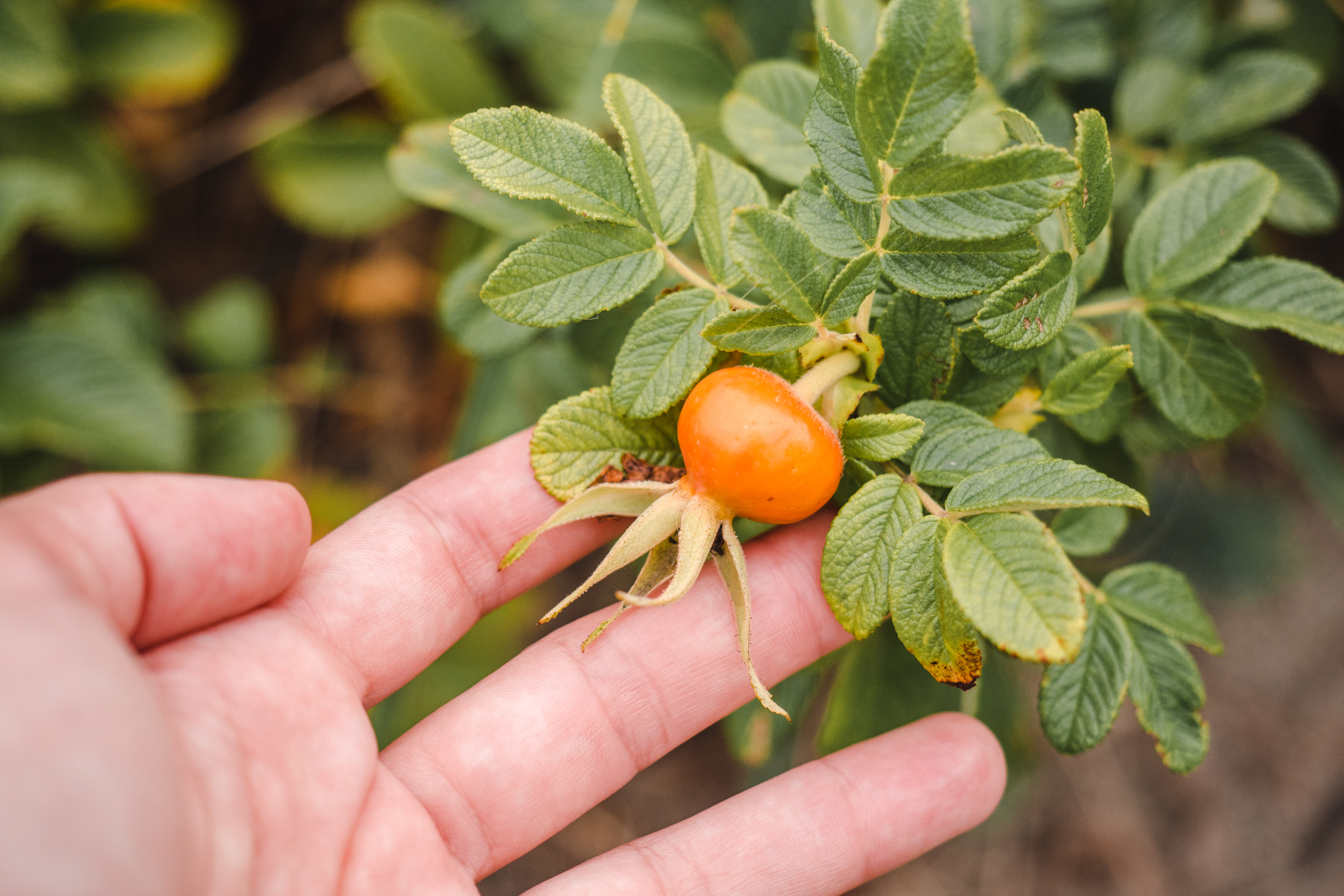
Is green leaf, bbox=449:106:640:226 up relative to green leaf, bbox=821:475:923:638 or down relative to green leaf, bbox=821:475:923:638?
up

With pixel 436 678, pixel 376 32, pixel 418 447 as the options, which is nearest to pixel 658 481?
pixel 436 678

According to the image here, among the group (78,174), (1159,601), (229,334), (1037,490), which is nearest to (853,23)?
(1037,490)

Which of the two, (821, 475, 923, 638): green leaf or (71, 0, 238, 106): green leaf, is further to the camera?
(71, 0, 238, 106): green leaf

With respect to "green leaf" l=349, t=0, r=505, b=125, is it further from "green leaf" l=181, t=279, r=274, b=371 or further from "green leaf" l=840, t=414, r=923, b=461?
"green leaf" l=840, t=414, r=923, b=461

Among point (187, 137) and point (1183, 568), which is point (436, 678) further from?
point (187, 137)

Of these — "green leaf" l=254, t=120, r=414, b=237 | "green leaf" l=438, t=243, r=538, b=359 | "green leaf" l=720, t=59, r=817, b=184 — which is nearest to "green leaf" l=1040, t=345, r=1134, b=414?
"green leaf" l=720, t=59, r=817, b=184

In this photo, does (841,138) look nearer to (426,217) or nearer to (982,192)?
(982,192)
